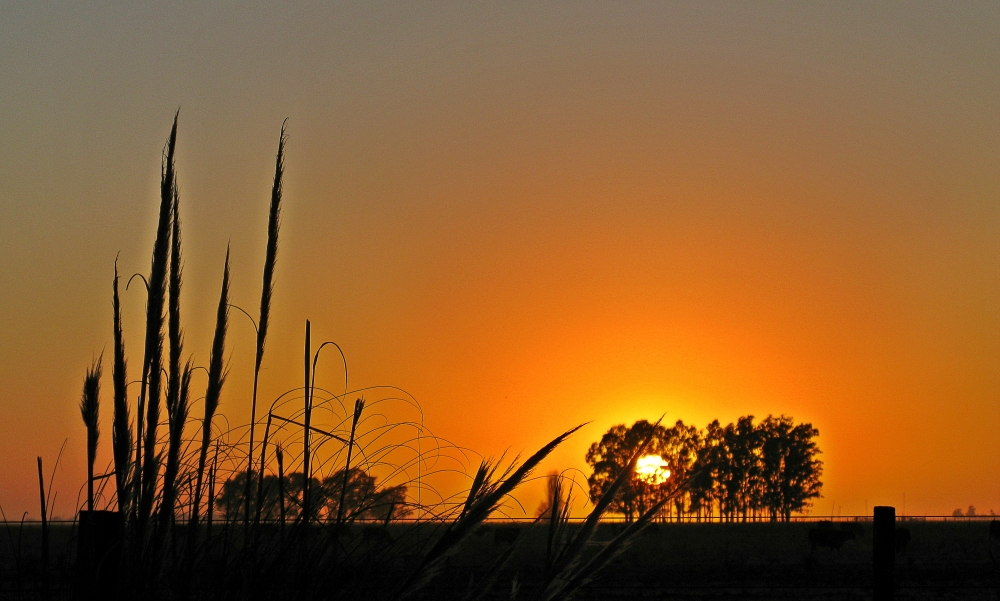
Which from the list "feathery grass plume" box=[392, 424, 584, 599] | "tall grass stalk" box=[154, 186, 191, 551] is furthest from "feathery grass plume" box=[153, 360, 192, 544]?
"feathery grass plume" box=[392, 424, 584, 599]

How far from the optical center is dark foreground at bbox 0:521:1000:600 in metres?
2.12

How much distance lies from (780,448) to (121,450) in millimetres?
66215

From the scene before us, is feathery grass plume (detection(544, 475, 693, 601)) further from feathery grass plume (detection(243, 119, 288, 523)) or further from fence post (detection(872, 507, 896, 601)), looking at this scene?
fence post (detection(872, 507, 896, 601))

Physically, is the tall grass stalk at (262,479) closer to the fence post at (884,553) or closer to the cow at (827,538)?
the fence post at (884,553)

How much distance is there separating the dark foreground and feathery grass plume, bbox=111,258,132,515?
0.86 feet

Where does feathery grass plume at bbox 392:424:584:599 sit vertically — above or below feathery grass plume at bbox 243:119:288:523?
below

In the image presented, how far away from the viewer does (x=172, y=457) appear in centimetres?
204

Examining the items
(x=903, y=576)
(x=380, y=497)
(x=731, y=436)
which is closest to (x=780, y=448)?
(x=731, y=436)

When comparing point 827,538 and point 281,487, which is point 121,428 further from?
point 827,538

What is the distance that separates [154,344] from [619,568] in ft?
55.4

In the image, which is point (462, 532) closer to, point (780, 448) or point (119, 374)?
point (119, 374)

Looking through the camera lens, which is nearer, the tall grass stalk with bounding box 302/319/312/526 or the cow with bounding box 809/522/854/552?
the tall grass stalk with bounding box 302/319/312/526

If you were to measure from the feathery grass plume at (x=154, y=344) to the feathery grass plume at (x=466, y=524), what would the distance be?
2.19 ft

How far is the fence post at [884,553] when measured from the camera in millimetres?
4875
